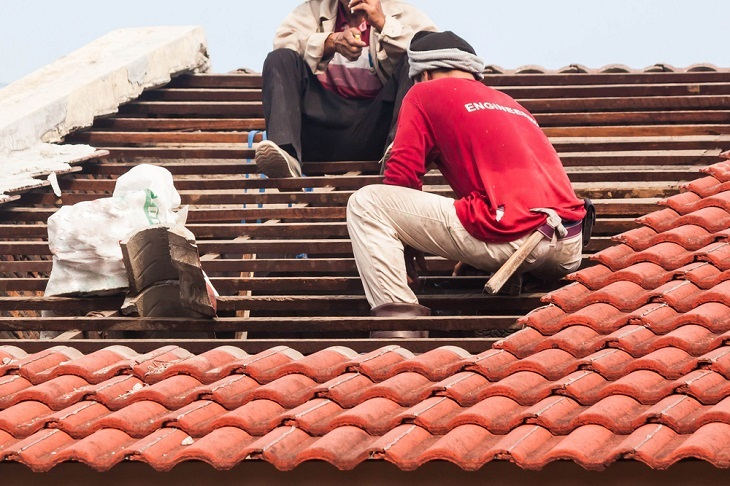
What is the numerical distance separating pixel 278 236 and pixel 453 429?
9.07 feet

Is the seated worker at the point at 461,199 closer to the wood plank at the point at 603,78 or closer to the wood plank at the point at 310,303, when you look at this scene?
the wood plank at the point at 310,303

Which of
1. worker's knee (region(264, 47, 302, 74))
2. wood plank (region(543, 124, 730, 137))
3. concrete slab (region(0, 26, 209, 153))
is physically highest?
worker's knee (region(264, 47, 302, 74))

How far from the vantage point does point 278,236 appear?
24.7 ft

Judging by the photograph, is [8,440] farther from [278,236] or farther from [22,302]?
[278,236]

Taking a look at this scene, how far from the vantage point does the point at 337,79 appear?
28.2 ft

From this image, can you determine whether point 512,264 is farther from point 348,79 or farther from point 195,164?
point 195,164

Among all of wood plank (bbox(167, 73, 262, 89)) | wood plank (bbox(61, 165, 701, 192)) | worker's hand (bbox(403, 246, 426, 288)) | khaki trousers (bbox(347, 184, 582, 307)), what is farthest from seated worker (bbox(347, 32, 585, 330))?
wood plank (bbox(167, 73, 262, 89))

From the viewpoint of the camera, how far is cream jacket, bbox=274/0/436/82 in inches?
328

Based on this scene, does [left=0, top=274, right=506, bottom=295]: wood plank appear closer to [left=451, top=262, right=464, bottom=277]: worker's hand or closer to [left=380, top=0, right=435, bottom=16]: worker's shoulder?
[left=451, top=262, right=464, bottom=277]: worker's hand

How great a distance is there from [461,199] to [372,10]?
1.96 meters

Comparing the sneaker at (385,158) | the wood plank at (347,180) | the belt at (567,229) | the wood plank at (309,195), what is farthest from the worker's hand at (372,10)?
the belt at (567,229)

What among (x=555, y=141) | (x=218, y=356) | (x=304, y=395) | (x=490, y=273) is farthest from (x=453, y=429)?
(x=555, y=141)

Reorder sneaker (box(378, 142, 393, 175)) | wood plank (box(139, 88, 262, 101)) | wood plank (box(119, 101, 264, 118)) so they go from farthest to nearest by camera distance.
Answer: wood plank (box(139, 88, 262, 101)) < wood plank (box(119, 101, 264, 118)) < sneaker (box(378, 142, 393, 175))

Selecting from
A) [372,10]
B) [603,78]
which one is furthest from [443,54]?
[603,78]
